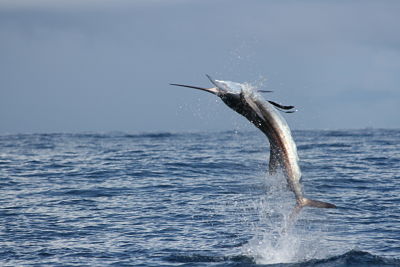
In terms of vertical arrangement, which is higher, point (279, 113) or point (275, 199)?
point (279, 113)

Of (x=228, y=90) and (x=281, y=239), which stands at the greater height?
(x=228, y=90)

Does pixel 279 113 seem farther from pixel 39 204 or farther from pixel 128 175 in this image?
pixel 128 175

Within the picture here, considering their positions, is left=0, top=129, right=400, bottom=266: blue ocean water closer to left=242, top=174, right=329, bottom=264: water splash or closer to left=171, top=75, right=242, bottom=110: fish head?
left=242, top=174, right=329, bottom=264: water splash

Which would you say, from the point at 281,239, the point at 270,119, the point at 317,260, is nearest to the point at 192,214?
the point at 281,239

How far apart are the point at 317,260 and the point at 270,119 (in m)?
3.15

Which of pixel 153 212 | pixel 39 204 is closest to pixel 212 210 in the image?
pixel 153 212

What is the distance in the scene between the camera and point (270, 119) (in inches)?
467

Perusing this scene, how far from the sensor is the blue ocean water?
1369cm

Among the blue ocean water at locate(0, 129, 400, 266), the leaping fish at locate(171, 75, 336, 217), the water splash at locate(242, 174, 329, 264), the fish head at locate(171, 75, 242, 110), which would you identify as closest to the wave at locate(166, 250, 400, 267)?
the blue ocean water at locate(0, 129, 400, 266)

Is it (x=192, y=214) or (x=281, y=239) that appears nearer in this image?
(x=281, y=239)

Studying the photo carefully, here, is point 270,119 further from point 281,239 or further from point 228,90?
point 281,239

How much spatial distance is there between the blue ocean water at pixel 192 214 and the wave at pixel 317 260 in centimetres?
2

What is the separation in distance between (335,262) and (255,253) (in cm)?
173

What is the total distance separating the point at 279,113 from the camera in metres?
11.9
